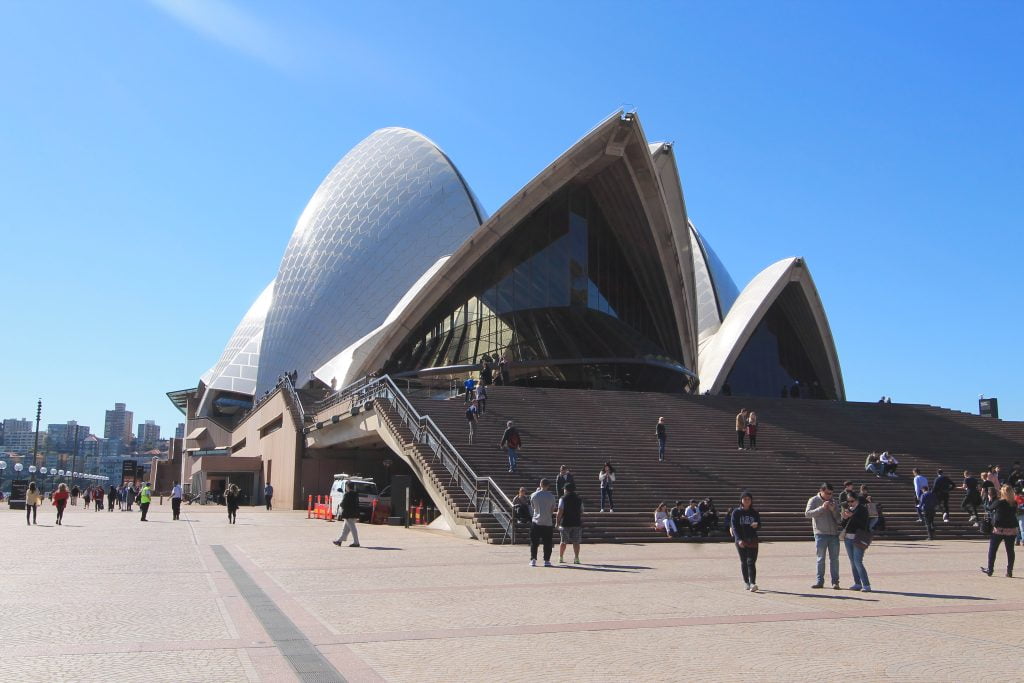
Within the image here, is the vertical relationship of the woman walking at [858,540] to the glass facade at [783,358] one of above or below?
below

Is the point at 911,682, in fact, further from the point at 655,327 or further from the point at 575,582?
the point at 655,327

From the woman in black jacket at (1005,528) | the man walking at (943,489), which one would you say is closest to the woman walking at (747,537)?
the woman in black jacket at (1005,528)

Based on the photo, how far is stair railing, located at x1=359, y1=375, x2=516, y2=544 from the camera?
1670 centimetres

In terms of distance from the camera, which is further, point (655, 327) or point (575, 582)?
point (655, 327)

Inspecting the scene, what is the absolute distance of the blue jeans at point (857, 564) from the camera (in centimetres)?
978

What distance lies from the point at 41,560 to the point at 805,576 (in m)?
10.3

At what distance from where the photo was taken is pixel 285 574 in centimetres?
1124

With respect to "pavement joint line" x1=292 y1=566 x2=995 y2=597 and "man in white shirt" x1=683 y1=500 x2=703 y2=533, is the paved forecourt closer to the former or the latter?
"pavement joint line" x1=292 y1=566 x2=995 y2=597

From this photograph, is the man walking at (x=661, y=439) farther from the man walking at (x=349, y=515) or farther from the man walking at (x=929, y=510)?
the man walking at (x=349, y=515)

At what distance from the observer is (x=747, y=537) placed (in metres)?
9.90

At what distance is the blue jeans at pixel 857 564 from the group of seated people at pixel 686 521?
731cm

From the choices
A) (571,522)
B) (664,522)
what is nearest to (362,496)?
(664,522)

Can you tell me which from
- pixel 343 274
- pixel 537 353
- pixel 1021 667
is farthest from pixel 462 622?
pixel 343 274

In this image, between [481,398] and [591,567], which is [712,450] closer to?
[481,398]
